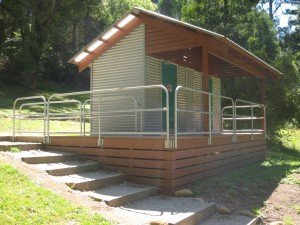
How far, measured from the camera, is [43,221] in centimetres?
505

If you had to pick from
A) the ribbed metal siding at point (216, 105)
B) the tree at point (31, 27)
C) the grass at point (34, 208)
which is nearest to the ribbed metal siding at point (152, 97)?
the ribbed metal siding at point (216, 105)

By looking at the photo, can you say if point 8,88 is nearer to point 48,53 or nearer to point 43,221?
point 48,53

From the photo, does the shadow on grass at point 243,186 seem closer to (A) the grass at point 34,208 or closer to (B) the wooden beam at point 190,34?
(A) the grass at point 34,208

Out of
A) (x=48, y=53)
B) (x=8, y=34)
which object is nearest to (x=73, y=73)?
(x=48, y=53)

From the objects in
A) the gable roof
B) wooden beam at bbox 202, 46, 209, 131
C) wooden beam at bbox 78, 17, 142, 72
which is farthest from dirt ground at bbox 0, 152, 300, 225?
wooden beam at bbox 78, 17, 142, 72

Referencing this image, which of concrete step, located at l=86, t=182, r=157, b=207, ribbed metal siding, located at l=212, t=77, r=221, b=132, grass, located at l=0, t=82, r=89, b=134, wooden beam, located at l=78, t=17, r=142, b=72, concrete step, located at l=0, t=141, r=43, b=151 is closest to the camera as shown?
concrete step, located at l=86, t=182, r=157, b=207

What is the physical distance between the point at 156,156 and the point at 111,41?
18.8 feet

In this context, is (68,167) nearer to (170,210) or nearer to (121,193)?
(121,193)

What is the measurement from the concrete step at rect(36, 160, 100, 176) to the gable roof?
4216mm

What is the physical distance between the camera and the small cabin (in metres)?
7.91

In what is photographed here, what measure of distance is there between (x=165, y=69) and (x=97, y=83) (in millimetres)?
2468

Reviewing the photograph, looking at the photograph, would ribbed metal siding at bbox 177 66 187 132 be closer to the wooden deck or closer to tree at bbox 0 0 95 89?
the wooden deck

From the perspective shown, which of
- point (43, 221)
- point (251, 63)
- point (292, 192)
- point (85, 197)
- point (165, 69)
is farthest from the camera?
point (251, 63)

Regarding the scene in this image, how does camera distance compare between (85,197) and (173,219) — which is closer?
(173,219)
